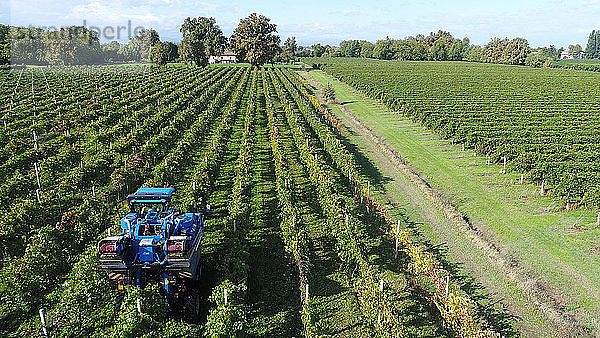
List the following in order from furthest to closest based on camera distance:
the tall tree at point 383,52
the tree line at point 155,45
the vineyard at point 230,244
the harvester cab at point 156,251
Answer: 1. the tall tree at point 383,52
2. the tree line at point 155,45
3. the vineyard at point 230,244
4. the harvester cab at point 156,251

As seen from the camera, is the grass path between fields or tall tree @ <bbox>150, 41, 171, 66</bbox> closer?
the grass path between fields

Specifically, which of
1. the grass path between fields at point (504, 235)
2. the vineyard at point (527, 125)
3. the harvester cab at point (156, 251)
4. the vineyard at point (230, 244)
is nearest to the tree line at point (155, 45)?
the vineyard at point (527, 125)

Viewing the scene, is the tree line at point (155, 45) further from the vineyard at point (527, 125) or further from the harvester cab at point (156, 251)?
the harvester cab at point (156, 251)

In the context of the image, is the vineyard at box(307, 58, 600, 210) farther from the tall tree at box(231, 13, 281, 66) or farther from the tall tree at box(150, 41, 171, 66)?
the tall tree at box(150, 41, 171, 66)

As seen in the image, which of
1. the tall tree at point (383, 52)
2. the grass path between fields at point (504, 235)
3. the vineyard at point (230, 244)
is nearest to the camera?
the vineyard at point (230, 244)

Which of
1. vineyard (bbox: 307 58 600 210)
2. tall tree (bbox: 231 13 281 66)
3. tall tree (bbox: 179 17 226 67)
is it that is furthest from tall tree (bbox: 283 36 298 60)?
vineyard (bbox: 307 58 600 210)
